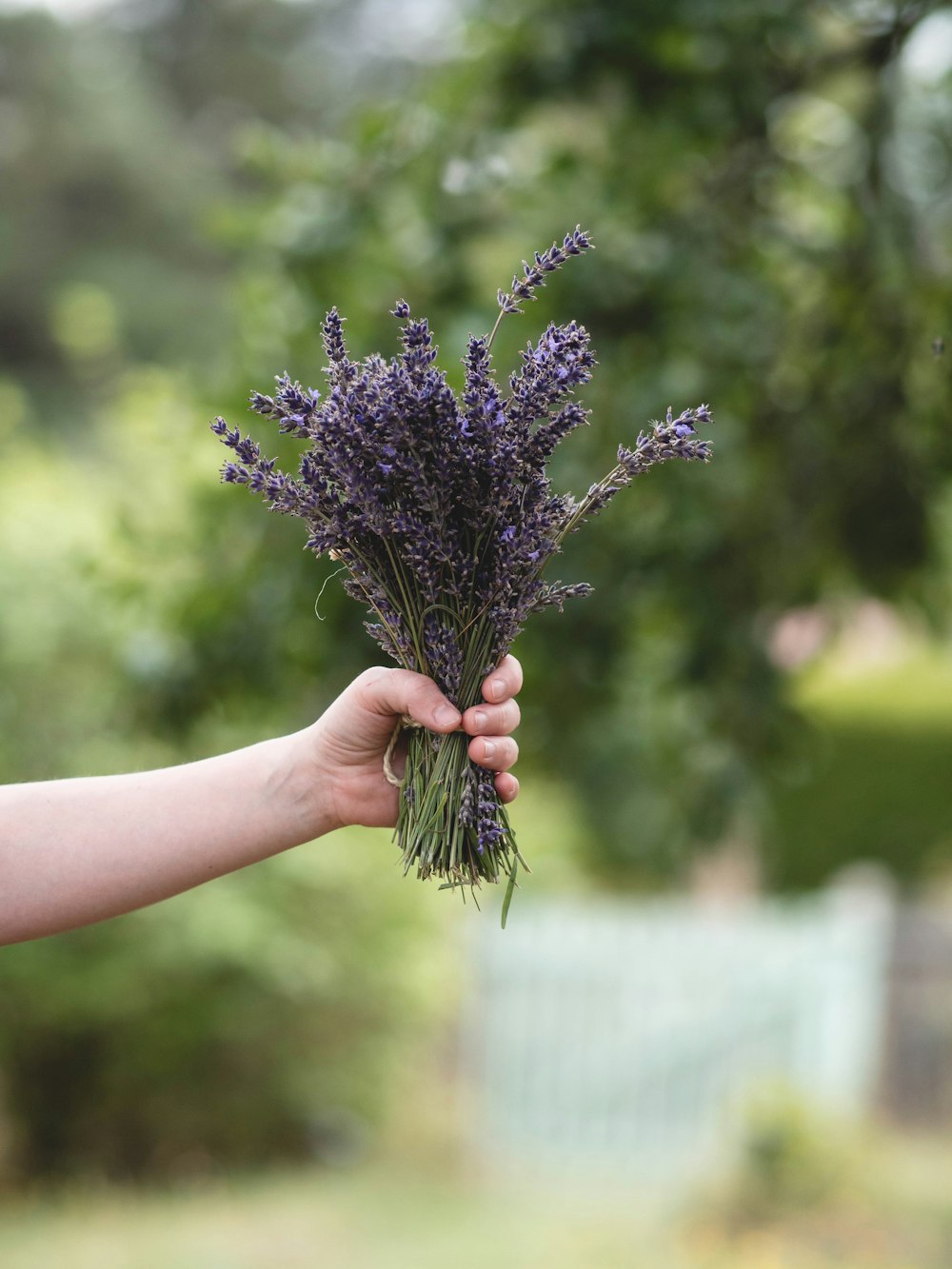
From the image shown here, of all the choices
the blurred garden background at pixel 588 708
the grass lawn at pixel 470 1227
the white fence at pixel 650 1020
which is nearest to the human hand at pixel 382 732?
the blurred garden background at pixel 588 708

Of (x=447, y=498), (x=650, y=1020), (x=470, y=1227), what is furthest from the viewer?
(x=650, y=1020)

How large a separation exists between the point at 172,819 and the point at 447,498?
55 cm

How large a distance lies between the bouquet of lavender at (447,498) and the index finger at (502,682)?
12 mm

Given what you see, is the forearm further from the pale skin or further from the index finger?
the index finger

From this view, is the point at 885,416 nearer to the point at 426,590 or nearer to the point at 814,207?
the point at 814,207

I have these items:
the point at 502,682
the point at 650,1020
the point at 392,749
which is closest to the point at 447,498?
the point at 502,682

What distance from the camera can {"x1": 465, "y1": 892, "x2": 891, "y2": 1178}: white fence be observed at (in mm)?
7898

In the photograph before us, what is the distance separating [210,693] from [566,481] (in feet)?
4.37

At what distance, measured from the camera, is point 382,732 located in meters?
1.62

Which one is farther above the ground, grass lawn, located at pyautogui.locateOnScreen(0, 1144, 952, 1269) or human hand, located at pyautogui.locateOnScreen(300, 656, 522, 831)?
human hand, located at pyautogui.locateOnScreen(300, 656, 522, 831)

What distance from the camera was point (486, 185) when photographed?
343cm

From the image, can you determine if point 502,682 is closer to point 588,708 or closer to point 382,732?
point 382,732

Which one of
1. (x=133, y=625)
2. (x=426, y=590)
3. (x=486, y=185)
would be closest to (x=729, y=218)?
(x=486, y=185)

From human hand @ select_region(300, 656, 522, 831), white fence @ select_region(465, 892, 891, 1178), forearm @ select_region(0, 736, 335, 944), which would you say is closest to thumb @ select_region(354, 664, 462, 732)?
human hand @ select_region(300, 656, 522, 831)
